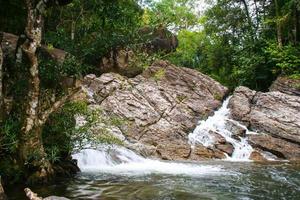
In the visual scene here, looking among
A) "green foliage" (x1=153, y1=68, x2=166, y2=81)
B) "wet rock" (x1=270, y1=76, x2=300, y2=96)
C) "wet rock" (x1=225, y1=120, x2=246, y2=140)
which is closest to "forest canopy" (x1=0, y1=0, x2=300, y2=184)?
"green foliage" (x1=153, y1=68, x2=166, y2=81)

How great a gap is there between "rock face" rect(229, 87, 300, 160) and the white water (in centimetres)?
650

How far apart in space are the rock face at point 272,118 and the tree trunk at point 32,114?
14.7 m

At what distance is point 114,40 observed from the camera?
1520 centimetres

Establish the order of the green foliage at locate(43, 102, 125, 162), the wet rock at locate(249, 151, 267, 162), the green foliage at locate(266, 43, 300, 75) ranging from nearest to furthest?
the green foliage at locate(43, 102, 125, 162), the wet rock at locate(249, 151, 267, 162), the green foliage at locate(266, 43, 300, 75)

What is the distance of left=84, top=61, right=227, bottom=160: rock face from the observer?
2219cm

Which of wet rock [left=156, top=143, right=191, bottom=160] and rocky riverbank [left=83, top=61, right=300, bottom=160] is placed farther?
rocky riverbank [left=83, top=61, right=300, bottom=160]

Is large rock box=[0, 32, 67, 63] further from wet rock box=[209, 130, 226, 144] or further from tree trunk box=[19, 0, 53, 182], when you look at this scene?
wet rock box=[209, 130, 226, 144]

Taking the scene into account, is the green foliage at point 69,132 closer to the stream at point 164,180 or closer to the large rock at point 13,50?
the stream at point 164,180

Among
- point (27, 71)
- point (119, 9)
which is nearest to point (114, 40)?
point (119, 9)

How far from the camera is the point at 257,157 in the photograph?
72.0ft

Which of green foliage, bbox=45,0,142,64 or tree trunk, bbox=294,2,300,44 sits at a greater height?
tree trunk, bbox=294,2,300,44

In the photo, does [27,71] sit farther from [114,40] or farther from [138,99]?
[138,99]

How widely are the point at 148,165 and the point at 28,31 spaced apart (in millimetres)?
8903

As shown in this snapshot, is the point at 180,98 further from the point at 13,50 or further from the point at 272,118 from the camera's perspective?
the point at 13,50
